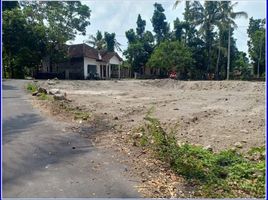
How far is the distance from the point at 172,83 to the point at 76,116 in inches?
711

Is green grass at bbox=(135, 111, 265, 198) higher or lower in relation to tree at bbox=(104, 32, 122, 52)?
lower

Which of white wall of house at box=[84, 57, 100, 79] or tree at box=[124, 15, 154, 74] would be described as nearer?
white wall of house at box=[84, 57, 100, 79]

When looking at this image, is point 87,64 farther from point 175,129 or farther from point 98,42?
point 175,129

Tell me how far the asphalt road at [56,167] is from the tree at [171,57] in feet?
95.8

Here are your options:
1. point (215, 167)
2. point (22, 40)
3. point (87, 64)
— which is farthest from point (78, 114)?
point (87, 64)

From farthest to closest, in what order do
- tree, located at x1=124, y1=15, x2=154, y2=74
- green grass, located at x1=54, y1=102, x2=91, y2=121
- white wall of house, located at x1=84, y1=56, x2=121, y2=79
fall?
tree, located at x1=124, y1=15, x2=154, y2=74 < white wall of house, located at x1=84, y1=56, x2=121, y2=79 < green grass, located at x1=54, y1=102, x2=91, y2=121

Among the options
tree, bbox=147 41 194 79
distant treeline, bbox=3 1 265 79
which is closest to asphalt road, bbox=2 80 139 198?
distant treeline, bbox=3 1 265 79

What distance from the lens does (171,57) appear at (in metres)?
36.4

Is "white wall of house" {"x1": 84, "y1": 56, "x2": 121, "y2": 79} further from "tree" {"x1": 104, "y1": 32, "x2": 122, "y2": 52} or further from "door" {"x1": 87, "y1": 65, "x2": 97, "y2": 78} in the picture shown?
"tree" {"x1": 104, "y1": 32, "x2": 122, "y2": 52}

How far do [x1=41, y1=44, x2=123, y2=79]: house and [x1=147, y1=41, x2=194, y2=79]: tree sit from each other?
398cm

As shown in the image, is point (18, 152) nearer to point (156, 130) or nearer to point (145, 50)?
point (156, 130)

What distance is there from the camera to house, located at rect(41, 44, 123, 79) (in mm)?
33094

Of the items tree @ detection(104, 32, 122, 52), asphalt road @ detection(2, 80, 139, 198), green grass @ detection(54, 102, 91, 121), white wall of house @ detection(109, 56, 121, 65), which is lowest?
asphalt road @ detection(2, 80, 139, 198)

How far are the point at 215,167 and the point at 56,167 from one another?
2193 millimetres
